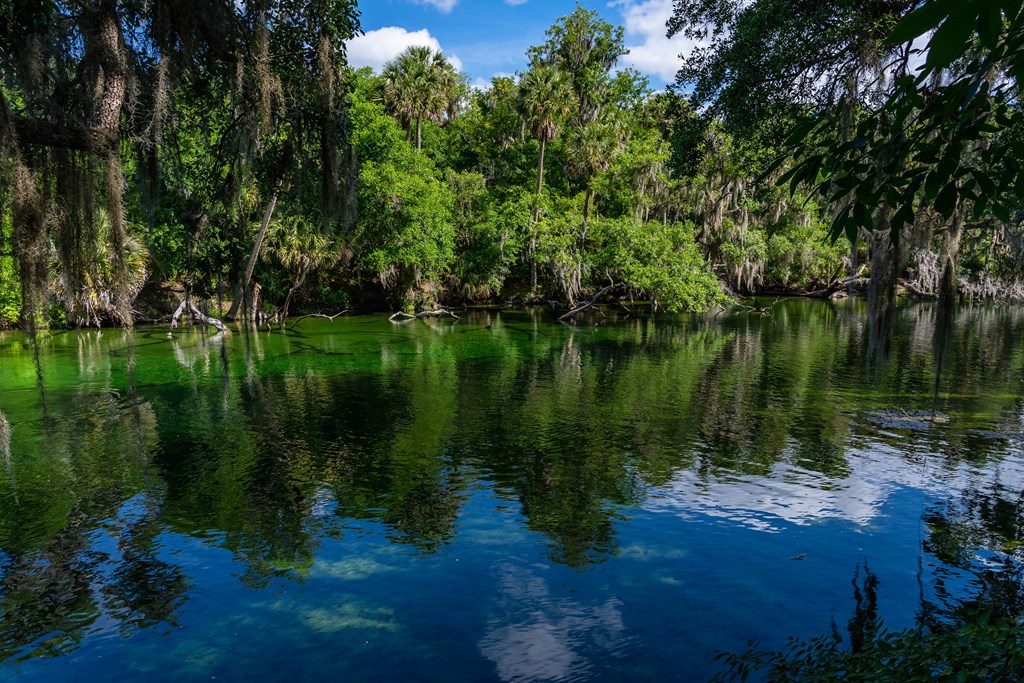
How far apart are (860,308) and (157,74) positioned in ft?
134

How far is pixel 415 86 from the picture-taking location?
41.4 m

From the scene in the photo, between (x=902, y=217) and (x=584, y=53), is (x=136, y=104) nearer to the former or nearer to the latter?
(x=902, y=217)

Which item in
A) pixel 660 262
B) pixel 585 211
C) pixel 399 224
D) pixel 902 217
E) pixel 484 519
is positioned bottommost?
pixel 484 519

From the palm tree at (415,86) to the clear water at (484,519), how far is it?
27.2m

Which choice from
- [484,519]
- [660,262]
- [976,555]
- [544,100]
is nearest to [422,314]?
[660,262]

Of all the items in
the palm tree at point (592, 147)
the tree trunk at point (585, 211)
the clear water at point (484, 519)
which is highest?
the palm tree at point (592, 147)

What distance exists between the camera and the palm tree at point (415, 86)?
4141 centimetres

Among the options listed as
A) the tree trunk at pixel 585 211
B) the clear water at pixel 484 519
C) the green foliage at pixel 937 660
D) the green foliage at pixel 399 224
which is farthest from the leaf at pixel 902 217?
the tree trunk at pixel 585 211

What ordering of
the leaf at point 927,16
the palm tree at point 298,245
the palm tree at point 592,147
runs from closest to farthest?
the leaf at point 927,16, the palm tree at point 298,245, the palm tree at point 592,147

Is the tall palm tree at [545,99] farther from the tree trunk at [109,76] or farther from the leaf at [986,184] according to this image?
the leaf at [986,184]

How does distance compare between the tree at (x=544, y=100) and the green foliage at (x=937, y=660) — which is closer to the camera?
the green foliage at (x=937, y=660)

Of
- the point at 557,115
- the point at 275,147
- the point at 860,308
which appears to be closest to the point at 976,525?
the point at 275,147

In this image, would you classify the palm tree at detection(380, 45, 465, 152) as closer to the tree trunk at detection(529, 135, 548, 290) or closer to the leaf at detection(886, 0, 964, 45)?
the tree trunk at detection(529, 135, 548, 290)

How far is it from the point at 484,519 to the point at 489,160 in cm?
3653
